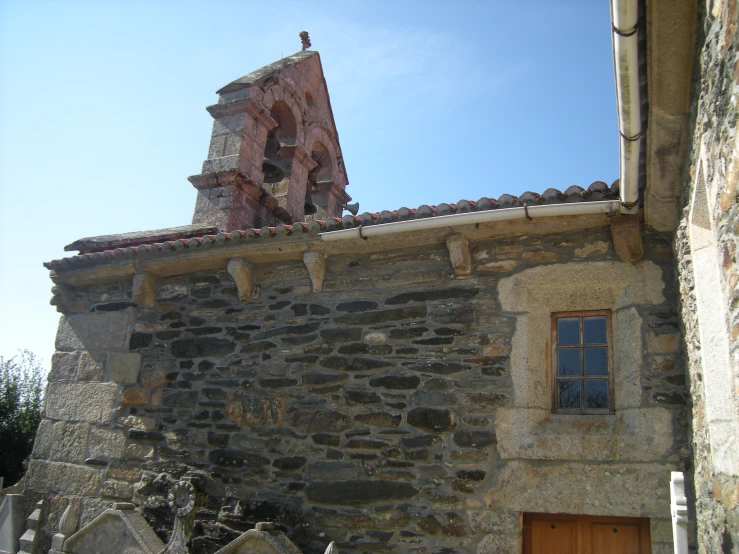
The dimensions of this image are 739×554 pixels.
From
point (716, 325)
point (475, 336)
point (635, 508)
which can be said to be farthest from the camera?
point (475, 336)

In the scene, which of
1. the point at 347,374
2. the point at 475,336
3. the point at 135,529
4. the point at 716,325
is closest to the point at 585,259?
the point at 475,336

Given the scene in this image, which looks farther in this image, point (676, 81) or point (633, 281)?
point (633, 281)

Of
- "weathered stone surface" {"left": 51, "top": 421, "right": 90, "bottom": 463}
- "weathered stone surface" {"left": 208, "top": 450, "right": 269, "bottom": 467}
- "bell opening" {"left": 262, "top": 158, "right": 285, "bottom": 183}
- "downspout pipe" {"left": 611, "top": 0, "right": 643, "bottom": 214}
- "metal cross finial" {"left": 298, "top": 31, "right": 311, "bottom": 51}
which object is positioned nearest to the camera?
"downspout pipe" {"left": 611, "top": 0, "right": 643, "bottom": 214}

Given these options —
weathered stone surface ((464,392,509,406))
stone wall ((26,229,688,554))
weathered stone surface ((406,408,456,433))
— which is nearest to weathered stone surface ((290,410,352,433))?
stone wall ((26,229,688,554))

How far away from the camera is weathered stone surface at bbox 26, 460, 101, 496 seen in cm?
547

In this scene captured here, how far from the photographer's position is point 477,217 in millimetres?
4234

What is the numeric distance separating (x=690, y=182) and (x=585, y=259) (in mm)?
1166

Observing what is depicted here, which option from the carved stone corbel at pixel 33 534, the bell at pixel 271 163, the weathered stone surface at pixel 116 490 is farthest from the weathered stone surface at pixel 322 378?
the bell at pixel 271 163

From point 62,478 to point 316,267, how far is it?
10.7 feet

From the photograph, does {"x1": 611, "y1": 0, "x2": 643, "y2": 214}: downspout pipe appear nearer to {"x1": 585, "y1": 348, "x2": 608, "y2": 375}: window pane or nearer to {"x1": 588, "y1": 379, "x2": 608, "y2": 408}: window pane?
{"x1": 585, "y1": 348, "x2": 608, "y2": 375}: window pane

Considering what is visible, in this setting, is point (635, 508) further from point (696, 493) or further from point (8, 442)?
point (8, 442)

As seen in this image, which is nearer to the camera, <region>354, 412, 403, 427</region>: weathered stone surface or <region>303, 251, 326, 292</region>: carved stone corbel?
<region>354, 412, 403, 427</region>: weathered stone surface

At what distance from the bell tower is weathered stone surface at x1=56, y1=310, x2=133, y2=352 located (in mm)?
1587

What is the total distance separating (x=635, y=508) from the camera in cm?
358
